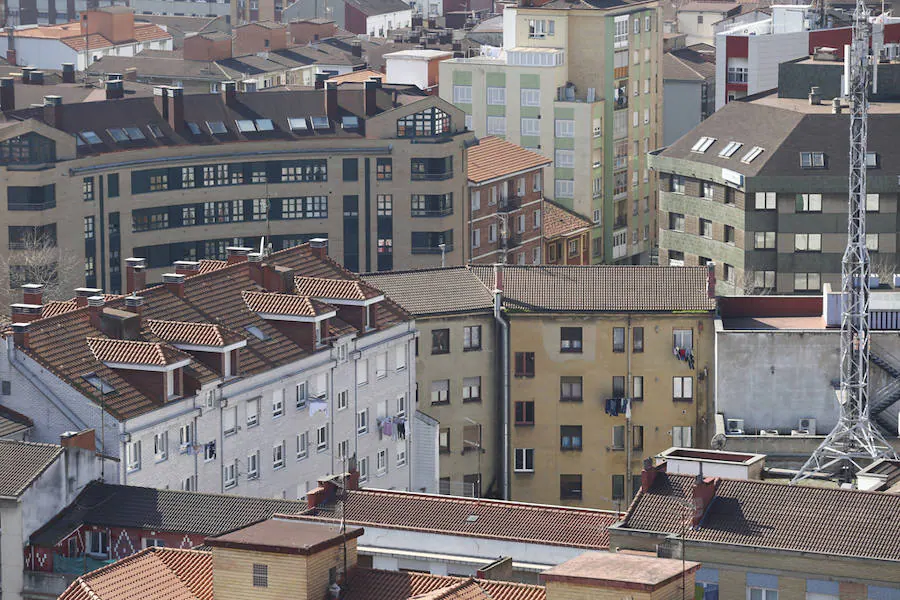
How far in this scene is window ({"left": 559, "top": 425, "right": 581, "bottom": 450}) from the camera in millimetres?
124812

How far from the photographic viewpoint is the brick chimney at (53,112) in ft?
524

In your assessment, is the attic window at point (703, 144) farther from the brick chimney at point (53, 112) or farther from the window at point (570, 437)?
the window at point (570, 437)

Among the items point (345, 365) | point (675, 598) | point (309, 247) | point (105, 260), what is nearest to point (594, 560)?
point (675, 598)

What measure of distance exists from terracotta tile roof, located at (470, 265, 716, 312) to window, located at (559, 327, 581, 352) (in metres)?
1.15

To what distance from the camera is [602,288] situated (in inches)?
4911

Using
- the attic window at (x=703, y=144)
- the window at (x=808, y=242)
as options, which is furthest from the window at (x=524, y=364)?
the attic window at (x=703, y=144)

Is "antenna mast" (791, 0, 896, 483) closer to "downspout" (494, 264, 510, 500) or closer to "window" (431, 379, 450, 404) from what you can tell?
"downspout" (494, 264, 510, 500)

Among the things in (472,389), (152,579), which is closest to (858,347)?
(472,389)

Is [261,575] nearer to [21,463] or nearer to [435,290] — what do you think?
→ [21,463]

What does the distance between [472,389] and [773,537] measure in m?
40.4

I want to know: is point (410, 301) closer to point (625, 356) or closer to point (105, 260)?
point (625, 356)

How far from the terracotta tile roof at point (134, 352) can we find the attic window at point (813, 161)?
71727 millimetres

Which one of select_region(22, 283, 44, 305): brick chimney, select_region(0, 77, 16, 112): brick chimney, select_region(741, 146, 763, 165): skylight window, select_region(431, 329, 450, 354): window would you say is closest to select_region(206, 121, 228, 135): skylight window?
select_region(0, 77, 16, 112): brick chimney

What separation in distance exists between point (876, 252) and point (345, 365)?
61792mm
